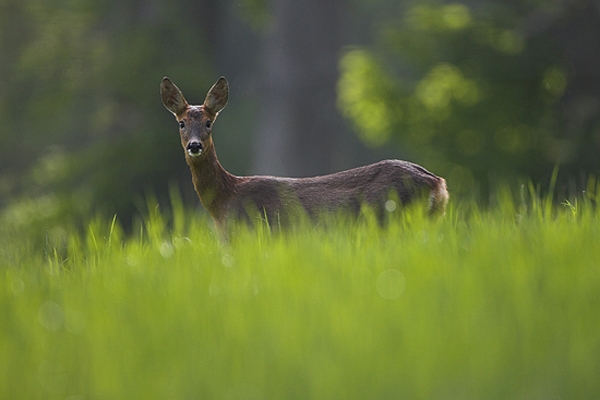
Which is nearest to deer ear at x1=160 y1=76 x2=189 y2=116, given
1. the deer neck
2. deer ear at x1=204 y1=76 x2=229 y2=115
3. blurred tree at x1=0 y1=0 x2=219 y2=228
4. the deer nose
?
deer ear at x1=204 y1=76 x2=229 y2=115

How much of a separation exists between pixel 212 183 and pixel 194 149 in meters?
0.32

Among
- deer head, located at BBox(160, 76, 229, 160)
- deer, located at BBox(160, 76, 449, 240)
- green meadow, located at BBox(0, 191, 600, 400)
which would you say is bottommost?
green meadow, located at BBox(0, 191, 600, 400)

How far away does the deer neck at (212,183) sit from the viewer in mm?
6117

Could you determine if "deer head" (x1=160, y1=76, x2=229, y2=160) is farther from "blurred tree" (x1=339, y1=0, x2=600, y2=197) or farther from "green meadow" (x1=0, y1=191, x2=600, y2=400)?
"blurred tree" (x1=339, y1=0, x2=600, y2=197)

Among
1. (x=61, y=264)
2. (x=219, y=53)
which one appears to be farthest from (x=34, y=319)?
(x=219, y=53)

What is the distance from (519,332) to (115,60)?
1354 centimetres

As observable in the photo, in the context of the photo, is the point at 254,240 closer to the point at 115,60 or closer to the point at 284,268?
the point at 284,268

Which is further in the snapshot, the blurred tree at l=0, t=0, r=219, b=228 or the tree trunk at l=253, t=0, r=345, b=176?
the blurred tree at l=0, t=0, r=219, b=228

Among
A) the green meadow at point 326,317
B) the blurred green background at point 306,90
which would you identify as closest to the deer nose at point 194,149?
the green meadow at point 326,317

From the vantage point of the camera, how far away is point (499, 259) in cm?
408

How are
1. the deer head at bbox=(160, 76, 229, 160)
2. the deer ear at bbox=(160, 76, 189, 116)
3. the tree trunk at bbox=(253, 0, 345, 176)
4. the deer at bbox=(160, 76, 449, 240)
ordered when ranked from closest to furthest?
the deer at bbox=(160, 76, 449, 240) → the deer head at bbox=(160, 76, 229, 160) → the deer ear at bbox=(160, 76, 189, 116) → the tree trunk at bbox=(253, 0, 345, 176)

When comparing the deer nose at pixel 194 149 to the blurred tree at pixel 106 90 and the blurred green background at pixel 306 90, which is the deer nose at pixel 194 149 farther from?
the blurred tree at pixel 106 90

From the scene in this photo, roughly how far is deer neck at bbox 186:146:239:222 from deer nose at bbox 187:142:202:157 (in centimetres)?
22

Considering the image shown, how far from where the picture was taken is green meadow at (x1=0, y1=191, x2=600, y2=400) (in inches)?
117
